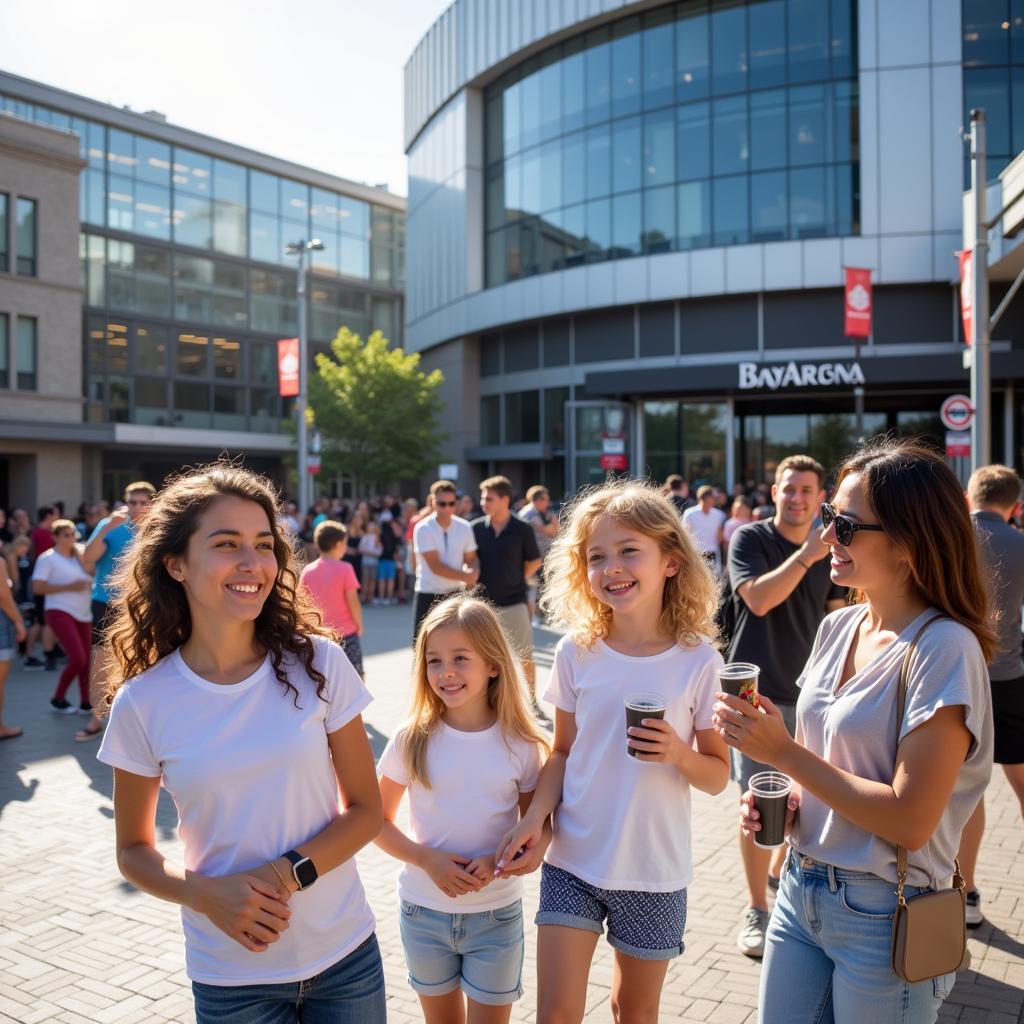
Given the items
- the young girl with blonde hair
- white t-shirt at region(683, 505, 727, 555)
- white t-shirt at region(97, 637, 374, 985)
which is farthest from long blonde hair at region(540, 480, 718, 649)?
white t-shirt at region(683, 505, 727, 555)

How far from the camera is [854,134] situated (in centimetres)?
2544

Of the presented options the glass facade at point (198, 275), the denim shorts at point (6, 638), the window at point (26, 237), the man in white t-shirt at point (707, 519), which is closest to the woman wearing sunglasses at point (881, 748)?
the denim shorts at point (6, 638)

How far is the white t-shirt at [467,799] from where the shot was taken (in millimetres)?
2756

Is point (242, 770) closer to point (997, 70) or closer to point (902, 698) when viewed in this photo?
point (902, 698)

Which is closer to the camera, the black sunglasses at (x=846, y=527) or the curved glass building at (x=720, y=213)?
the black sunglasses at (x=846, y=527)

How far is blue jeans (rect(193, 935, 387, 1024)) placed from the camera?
2213mm

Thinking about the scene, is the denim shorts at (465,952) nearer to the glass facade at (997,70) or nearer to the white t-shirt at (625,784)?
the white t-shirt at (625,784)

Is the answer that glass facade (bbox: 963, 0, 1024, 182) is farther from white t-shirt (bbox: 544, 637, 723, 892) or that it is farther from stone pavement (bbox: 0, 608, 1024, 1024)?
white t-shirt (bbox: 544, 637, 723, 892)

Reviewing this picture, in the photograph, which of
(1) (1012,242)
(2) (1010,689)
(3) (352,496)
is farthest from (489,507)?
(3) (352,496)

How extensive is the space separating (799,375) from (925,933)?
943 inches

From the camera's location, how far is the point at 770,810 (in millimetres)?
2414

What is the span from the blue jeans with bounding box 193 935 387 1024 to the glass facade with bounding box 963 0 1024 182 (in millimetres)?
27351

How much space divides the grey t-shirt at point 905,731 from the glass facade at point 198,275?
1568 inches

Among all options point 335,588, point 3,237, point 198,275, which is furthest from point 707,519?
point 198,275
